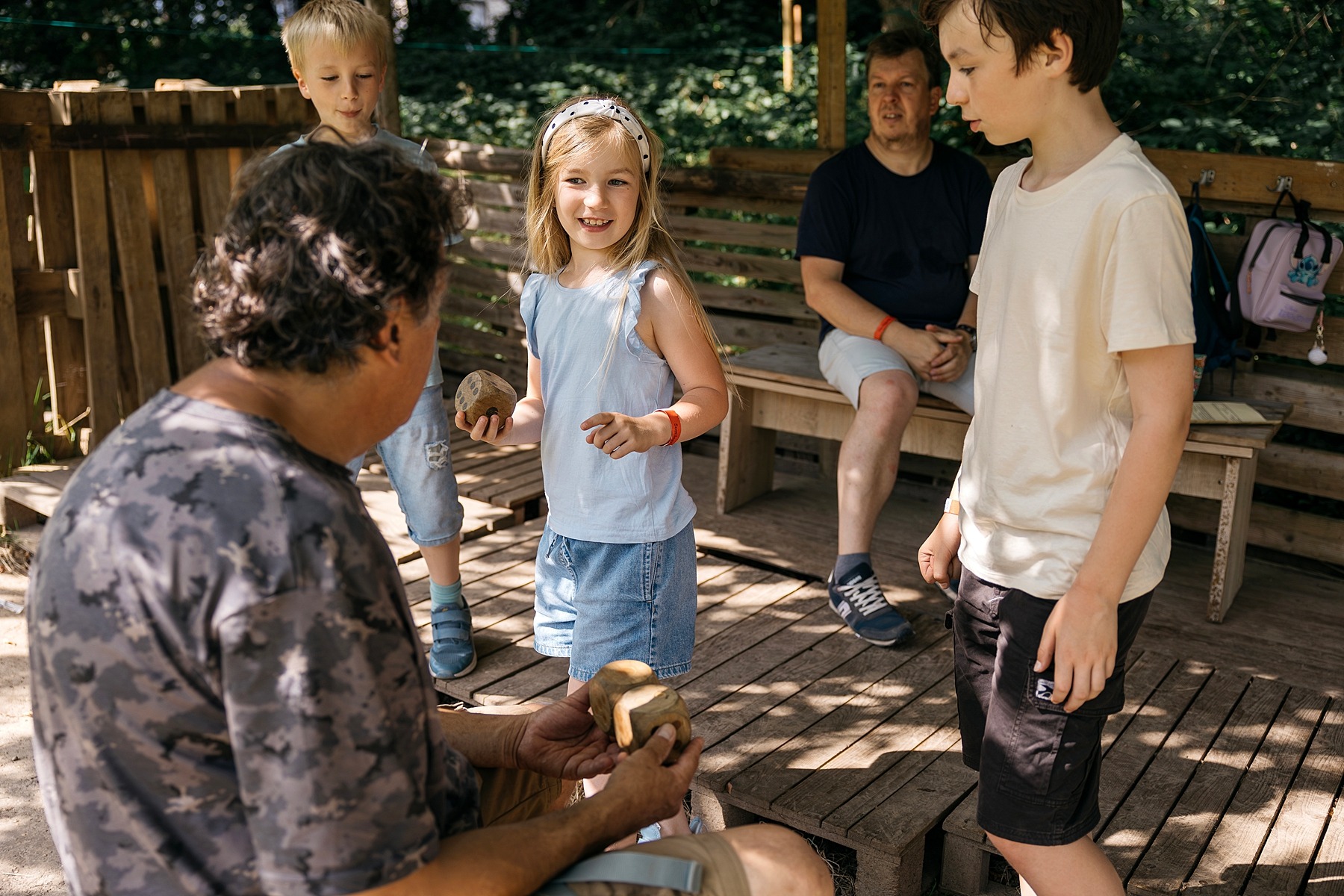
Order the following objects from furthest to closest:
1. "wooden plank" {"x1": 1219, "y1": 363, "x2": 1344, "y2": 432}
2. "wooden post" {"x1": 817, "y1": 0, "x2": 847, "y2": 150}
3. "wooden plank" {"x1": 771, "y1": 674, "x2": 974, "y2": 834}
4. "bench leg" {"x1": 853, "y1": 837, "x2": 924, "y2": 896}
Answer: "wooden post" {"x1": 817, "y1": 0, "x2": 847, "y2": 150}, "wooden plank" {"x1": 1219, "y1": 363, "x2": 1344, "y2": 432}, "wooden plank" {"x1": 771, "y1": 674, "x2": 974, "y2": 834}, "bench leg" {"x1": 853, "y1": 837, "x2": 924, "y2": 896}

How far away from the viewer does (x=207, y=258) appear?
59.3 inches

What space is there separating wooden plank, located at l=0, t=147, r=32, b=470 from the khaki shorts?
392 centimetres

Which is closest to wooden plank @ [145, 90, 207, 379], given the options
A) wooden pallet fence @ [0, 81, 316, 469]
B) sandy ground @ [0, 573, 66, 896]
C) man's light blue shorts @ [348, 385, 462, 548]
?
wooden pallet fence @ [0, 81, 316, 469]

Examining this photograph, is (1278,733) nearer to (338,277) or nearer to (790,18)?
(338,277)

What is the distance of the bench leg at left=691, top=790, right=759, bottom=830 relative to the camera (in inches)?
112

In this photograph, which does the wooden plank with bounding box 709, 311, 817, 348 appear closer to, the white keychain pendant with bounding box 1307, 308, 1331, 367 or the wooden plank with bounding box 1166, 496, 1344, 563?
the wooden plank with bounding box 1166, 496, 1344, 563

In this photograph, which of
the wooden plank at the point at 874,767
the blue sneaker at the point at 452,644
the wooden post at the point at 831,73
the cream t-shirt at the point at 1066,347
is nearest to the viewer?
the cream t-shirt at the point at 1066,347

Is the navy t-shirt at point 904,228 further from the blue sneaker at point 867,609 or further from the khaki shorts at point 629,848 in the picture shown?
the khaki shorts at point 629,848

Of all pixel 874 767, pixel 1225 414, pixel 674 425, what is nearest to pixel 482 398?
pixel 674 425

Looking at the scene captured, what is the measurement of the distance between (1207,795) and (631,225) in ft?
6.13

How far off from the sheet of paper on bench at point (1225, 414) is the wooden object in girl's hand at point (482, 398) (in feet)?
7.45

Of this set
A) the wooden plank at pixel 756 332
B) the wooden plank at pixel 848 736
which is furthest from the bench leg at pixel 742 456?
the wooden plank at pixel 848 736

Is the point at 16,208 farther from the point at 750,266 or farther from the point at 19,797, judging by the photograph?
the point at 750,266

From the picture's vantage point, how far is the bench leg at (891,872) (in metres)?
2.61
